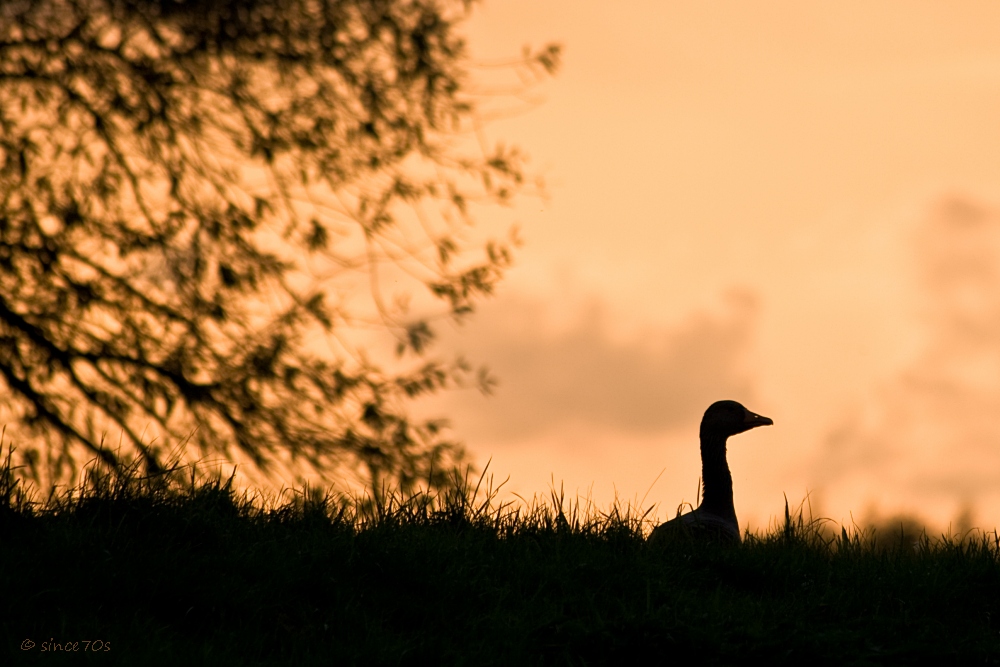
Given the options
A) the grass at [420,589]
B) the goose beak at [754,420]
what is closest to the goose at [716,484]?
the goose beak at [754,420]

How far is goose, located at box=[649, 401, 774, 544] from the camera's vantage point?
8.49 meters

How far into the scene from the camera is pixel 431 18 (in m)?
10.7

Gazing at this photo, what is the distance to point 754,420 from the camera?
34.8ft

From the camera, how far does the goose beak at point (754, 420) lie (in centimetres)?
1055

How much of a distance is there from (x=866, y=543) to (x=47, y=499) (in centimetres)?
573

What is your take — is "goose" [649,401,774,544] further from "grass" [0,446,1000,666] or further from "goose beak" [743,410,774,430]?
"grass" [0,446,1000,666]

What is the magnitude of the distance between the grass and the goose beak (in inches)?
99.7

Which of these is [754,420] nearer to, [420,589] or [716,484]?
[716,484]

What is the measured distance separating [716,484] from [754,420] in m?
1.03

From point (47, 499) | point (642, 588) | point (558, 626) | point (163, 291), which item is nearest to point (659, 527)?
point (642, 588)

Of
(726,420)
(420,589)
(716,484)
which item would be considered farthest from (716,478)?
(420,589)

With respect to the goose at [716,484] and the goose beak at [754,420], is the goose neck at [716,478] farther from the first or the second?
the goose beak at [754,420]

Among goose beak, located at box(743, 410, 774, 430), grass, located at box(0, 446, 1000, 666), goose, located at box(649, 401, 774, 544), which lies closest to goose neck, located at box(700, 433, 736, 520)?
goose, located at box(649, 401, 774, 544)

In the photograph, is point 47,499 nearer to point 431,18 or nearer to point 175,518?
point 175,518
